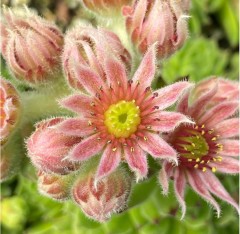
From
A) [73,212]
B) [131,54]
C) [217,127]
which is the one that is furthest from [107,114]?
[73,212]

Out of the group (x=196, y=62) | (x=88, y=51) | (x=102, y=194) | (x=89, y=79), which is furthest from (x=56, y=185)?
(x=196, y=62)

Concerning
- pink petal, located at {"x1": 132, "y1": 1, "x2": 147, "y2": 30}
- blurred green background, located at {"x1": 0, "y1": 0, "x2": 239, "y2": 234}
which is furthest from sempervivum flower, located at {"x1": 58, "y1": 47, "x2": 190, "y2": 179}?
blurred green background, located at {"x1": 0, "y1": 0, "x2": 239, "y2": 234}

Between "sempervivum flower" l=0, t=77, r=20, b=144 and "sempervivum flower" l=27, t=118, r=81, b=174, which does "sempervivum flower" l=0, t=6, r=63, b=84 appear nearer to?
"sempervivum flower" l=0, t=77, r=20, b=144

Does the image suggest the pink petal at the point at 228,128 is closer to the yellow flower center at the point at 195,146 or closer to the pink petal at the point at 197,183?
the yellow flower center at the point at 195,146

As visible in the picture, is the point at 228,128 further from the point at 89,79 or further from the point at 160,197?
the point at 89,79

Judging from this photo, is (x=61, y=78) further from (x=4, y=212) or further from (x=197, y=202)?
(x=4, y=212)
